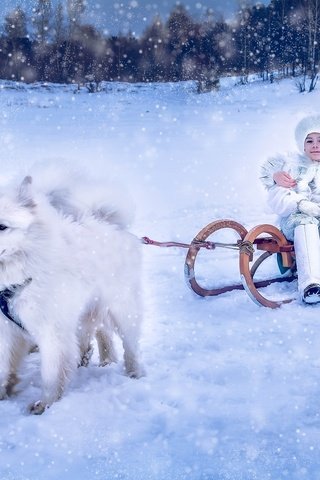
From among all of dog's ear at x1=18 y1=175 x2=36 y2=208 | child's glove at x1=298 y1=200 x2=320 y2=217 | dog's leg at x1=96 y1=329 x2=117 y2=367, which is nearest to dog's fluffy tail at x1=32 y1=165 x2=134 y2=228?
dog's ear at x1=18 y1=175 x2=36 y2=208

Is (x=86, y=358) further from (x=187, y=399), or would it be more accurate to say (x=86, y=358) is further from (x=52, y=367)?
(x=187, y=399)

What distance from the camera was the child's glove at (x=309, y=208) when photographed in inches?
199

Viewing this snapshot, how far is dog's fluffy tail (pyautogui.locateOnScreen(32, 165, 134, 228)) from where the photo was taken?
3.49 m

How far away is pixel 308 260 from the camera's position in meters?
4.79

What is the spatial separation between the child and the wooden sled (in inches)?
6.4

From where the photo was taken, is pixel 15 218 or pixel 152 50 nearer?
pixel 15 218

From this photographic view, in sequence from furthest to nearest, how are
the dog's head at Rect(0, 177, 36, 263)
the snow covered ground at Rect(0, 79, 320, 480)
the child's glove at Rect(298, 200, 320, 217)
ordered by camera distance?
1. the child's glove at Rect(298, 200, 320, 217)
2. the dog's head at Rect(0, 177, 36, 263)
3. the snow covered ground at Rect(0, 79, 320, 480)

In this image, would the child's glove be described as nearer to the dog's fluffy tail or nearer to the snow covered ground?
the snow covered ground

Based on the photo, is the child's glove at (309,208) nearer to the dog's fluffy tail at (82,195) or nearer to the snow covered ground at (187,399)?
the snow covered ground at (187,399)

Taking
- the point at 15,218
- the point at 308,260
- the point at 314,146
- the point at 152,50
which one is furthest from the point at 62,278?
the point at 152,50

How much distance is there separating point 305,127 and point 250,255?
1307mm

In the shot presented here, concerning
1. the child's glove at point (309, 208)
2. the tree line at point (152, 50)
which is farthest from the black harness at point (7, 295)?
the tree line at point (152, 50)

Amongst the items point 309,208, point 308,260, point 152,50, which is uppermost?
point 152,50

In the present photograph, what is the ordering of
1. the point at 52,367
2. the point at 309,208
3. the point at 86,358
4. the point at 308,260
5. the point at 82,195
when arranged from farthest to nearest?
the point at 309,208
the point at 308,260
the point at 86,358
the point at 82,195
the point at 52,367
